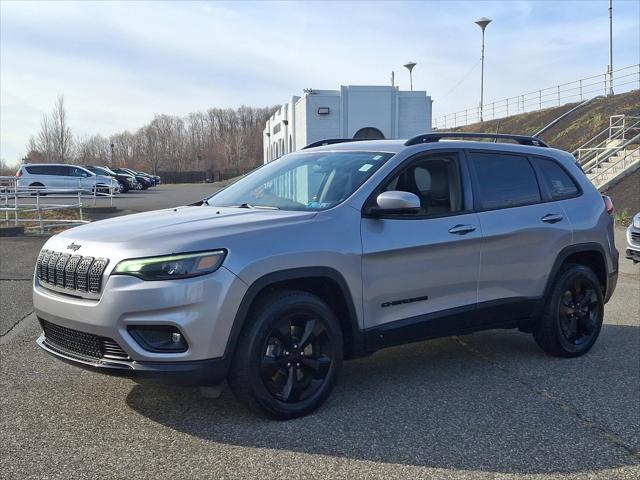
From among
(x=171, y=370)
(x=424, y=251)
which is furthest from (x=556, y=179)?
(x=171, y=370)

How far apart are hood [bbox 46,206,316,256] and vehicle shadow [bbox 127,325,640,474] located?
1.14 metres

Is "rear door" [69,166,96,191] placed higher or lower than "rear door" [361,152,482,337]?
higher

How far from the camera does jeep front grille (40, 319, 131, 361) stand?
3838 mm

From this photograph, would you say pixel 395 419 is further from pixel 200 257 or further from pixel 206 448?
pixel 200 257

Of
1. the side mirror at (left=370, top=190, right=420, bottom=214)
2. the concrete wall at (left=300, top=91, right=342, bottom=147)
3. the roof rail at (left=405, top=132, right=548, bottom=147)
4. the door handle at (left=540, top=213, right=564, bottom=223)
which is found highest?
the concrete wall at (left=300, top=91, right=342, bottom=147)

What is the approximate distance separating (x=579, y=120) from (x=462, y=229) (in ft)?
103

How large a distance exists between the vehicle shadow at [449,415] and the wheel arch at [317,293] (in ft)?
1.59

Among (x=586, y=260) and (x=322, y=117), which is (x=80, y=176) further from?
(x=586, y=260)

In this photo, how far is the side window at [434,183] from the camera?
191 inches

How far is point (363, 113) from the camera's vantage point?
2438 centimetres

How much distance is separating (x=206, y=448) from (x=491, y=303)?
8.29 feet

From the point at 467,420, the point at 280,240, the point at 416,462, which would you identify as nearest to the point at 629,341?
the point at 467,420

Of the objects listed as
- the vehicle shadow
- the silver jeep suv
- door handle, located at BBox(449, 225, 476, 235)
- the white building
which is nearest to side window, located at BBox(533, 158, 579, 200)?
the silver jeep suv

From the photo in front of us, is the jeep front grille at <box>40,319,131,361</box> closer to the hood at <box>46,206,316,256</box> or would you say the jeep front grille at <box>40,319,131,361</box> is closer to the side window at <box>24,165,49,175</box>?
the hood at <box>46,206,316,256</box>
